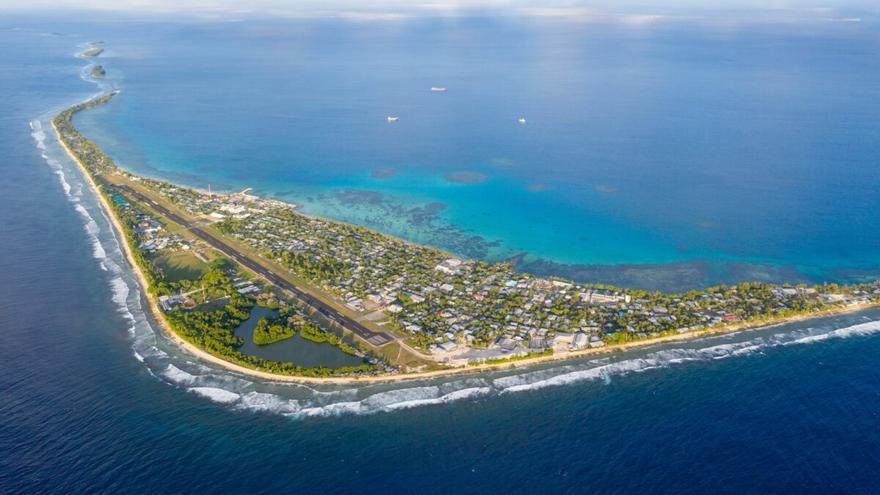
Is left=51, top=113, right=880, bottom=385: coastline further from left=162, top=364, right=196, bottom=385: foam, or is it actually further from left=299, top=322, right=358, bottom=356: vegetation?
left=299, top=322, right=358, bottom=356: vegetation

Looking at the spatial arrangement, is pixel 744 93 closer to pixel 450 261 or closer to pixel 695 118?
pixel 695 118

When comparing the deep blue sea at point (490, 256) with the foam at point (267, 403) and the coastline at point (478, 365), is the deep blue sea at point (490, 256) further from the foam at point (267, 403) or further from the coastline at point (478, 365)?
the coastline at point (478, 365)

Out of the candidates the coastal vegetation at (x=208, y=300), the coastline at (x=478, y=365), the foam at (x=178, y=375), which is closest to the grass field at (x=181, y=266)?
the coastal vegetation at (x=208, y=300)

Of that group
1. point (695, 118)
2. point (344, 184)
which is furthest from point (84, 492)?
point (695, 118)

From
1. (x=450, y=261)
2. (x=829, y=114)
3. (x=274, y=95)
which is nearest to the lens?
(x=450, y=261)

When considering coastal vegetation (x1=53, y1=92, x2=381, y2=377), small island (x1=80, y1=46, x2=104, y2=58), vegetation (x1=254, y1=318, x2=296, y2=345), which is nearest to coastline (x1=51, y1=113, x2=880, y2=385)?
coastal vegetation (x1=53, y1=92, x2=381, y2=377)

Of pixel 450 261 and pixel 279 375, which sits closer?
pixel 279 375

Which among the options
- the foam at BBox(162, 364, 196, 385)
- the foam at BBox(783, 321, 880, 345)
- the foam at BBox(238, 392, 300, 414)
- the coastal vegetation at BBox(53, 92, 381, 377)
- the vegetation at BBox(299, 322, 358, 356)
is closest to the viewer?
the foam at BBox(238, 392, 300, 414)
